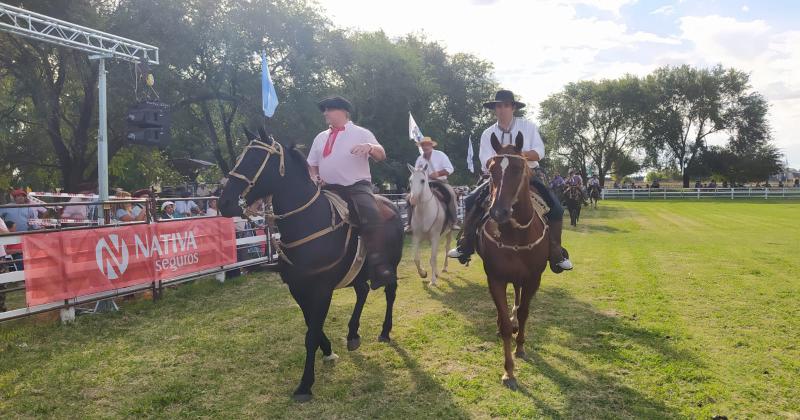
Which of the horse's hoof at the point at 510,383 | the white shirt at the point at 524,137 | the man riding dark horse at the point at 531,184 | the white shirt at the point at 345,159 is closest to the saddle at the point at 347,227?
the white shirt at the point at 345,159

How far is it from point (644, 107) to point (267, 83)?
64192mm

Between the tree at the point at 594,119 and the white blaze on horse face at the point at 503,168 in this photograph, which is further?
the tree at the point at 594,119

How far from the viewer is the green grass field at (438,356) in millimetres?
4547

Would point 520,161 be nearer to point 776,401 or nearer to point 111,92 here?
point 776,401

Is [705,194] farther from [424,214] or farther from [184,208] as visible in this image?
[184,208]

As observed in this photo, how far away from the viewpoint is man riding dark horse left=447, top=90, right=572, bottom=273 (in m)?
5.88

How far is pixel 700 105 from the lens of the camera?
6112 cm

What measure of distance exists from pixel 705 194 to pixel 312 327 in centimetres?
5582

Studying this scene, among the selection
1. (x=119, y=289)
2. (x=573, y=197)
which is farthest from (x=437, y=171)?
(x=573, y=197)

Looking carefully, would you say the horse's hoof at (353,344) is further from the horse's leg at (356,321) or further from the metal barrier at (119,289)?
the metal barrier at (119,289)

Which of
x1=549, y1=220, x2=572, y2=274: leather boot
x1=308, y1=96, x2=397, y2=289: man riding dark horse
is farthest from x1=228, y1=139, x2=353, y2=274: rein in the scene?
x1=549, y1=220, x2=572, y2=274: leather boot

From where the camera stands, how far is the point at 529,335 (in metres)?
6.50

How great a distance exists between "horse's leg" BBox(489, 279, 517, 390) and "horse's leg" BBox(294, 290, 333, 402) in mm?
1862

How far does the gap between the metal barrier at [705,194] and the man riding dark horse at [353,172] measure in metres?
52.2
